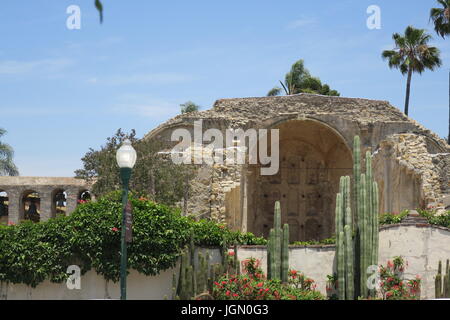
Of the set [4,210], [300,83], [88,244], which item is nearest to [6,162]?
[4,210]

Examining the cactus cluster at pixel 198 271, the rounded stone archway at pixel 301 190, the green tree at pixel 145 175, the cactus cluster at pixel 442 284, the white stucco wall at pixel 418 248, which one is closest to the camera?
the cactus cluster at pixel 198 271

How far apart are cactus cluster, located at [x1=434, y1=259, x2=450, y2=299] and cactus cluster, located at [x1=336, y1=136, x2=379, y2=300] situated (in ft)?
6.74

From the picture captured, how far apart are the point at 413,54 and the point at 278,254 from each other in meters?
25.6

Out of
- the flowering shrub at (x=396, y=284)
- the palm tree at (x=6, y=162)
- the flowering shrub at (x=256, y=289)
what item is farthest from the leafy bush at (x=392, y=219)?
the palm tree at (x=6, y=162)

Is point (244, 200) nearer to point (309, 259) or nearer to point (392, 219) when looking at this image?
point (392, 219)

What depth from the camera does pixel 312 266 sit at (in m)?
20.1

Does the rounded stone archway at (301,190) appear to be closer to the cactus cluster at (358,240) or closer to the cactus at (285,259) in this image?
the cactus at (285,259)

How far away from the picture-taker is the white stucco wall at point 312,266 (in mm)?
18906

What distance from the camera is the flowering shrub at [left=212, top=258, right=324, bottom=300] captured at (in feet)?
55.4

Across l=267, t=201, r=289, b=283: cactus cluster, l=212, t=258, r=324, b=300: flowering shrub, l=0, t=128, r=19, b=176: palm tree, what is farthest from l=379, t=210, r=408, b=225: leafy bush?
l=0, t=128, r=19, b=176: palm tree

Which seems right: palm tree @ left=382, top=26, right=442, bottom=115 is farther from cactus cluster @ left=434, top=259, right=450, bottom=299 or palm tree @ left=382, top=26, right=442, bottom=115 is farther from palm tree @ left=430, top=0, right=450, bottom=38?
cactus cluster @ left=434, top=259, right=450, bottom=299

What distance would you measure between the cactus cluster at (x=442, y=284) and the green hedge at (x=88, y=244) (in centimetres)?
719
